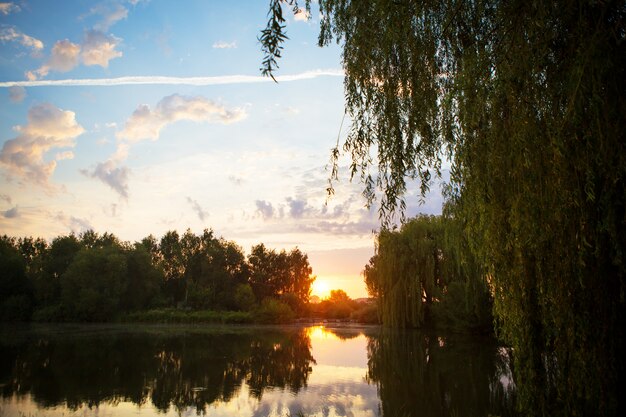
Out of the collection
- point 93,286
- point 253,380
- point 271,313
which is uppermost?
point 93,286

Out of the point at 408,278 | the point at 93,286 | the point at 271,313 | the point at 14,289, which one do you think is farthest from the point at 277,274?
the point at 408,278

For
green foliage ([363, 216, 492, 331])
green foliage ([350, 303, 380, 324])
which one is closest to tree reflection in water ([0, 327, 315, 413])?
green foliage ([363, 216, 492, 331])

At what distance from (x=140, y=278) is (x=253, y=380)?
39444 mm

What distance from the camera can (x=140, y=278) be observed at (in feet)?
158

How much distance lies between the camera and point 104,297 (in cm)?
4134

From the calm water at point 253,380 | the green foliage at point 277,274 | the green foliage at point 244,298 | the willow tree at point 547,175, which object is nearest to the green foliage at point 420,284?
the calm water at point 253,380

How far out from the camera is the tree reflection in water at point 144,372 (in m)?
10.8

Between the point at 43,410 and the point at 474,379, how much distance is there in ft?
38.0

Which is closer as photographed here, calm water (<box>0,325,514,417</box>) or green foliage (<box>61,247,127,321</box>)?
calm water (<box>0,325,514,417</box>)

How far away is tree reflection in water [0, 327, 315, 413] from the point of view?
10828 mm

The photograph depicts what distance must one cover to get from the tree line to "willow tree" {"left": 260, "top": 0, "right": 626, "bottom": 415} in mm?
43175

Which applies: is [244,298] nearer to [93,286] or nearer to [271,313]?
[271,313]

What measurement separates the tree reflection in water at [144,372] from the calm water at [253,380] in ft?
0.11

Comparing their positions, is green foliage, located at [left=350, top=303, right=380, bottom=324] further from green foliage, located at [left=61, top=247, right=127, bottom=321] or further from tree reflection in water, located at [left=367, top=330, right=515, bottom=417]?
green foliage, located at [left=61, top=247, right=127, bottom=321]
